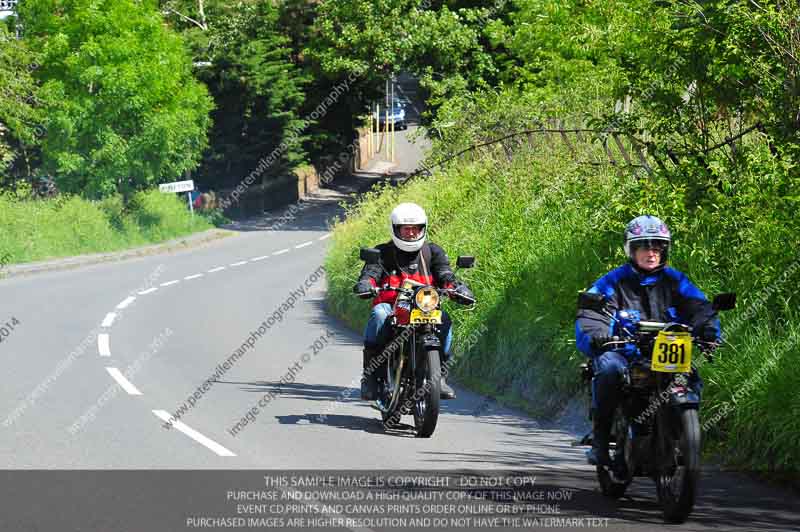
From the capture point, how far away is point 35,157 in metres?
49.9

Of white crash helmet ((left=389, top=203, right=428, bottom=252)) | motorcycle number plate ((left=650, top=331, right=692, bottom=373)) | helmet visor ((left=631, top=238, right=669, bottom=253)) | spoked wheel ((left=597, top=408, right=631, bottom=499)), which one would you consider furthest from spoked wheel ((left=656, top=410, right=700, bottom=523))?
white crash helmet ((left=389, top=203, right=428, bottom=252))

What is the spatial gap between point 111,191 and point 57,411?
33.1m

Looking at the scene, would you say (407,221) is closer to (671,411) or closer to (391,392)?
(391,392)

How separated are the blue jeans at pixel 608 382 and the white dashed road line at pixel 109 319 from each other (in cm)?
1500

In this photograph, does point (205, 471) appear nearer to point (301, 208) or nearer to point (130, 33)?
point (130, 33)

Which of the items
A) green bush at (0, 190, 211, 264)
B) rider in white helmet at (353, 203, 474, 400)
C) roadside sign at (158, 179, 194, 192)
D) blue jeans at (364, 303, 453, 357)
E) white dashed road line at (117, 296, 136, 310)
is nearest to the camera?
blue jeans at (364, 303, 453, 357)

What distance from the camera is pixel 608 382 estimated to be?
852 centimetres

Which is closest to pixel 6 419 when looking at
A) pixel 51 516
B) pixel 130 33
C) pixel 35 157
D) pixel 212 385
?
pixel 212 385

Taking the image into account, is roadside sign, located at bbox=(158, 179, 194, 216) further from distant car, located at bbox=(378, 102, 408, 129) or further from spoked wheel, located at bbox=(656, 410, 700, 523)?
spoked wheel, located at bbox=(656, 410, 700, 523)

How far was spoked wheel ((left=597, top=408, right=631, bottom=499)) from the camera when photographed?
8555mm

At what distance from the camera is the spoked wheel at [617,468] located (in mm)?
8555

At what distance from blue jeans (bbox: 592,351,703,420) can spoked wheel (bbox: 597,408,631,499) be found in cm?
12

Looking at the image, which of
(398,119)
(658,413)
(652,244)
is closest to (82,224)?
(652,244)

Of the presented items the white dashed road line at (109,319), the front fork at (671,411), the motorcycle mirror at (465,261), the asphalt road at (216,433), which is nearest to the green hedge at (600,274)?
the asphalt road at (216,433)
